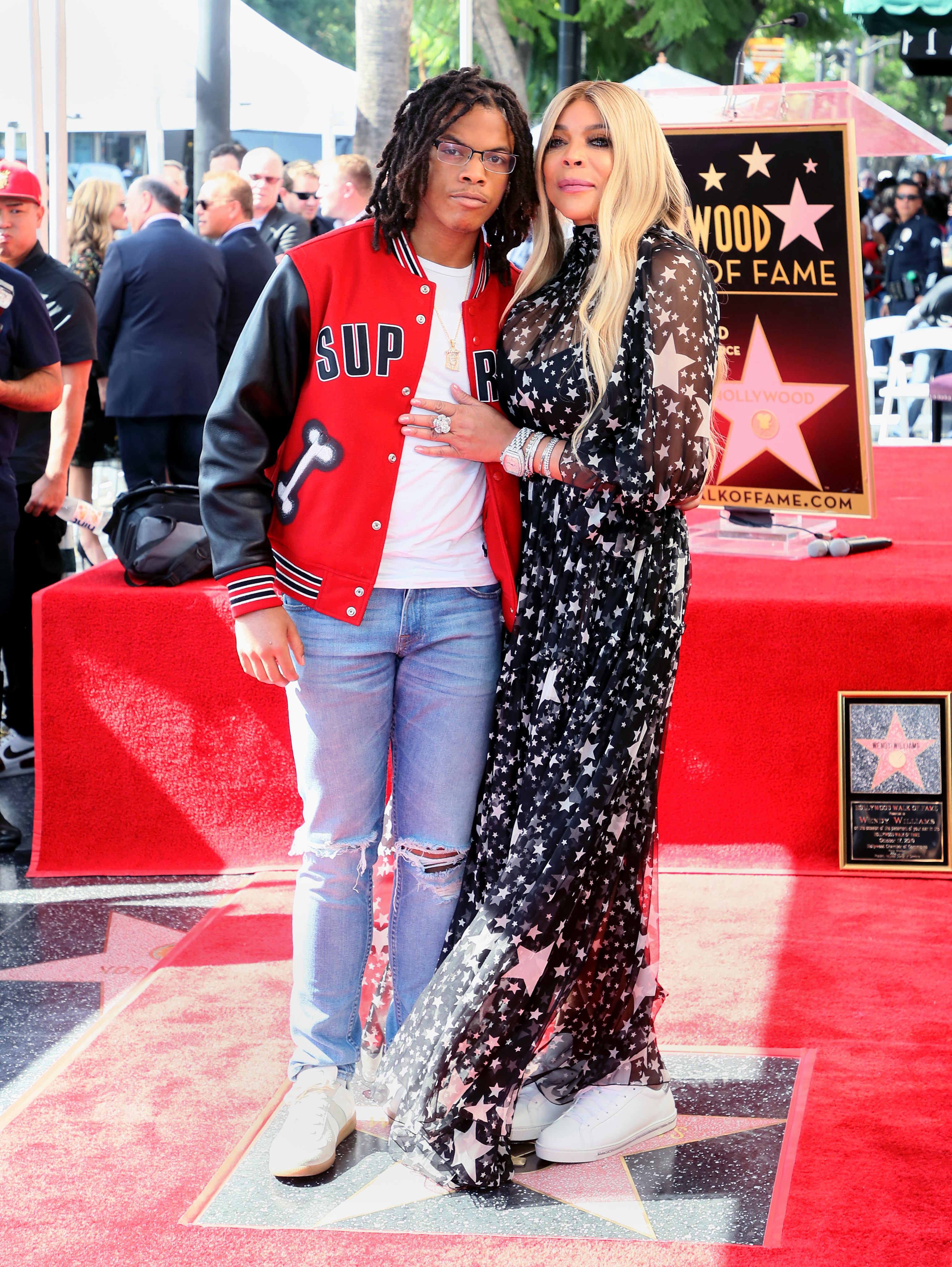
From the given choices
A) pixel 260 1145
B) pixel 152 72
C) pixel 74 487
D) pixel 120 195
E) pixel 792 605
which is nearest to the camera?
pixel 260 1145

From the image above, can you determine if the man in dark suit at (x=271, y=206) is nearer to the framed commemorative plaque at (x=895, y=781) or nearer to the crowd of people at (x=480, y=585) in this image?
the framed commemorative plaque at (x=895, y=781)

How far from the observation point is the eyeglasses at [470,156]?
2.11m

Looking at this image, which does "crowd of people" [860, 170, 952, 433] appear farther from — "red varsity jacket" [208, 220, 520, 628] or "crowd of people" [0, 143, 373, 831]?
"red varsity jacket" [208, 220, 520, 628]

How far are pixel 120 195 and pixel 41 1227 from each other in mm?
5448

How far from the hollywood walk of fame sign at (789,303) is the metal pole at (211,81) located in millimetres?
7580

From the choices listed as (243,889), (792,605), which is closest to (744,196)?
(792,605)

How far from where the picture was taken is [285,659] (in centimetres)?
215

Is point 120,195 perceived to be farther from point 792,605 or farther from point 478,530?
point 478,530

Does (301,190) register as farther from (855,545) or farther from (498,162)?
(498,162)

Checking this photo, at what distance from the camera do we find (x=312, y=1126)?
226 centimetres

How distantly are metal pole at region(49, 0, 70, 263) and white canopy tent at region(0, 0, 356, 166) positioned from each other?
11.1 ft

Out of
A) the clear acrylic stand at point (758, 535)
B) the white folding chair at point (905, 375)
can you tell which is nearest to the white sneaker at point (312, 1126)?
the clear acrylic stand at point (758, 535)

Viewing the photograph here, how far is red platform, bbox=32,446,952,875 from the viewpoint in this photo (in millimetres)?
3494

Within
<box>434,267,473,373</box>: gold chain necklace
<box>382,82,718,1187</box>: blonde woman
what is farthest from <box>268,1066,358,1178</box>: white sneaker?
<box>434,267,473,373</box>: gold chain necklace
